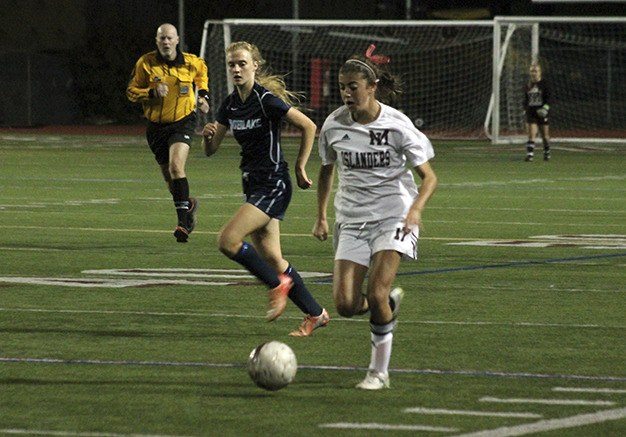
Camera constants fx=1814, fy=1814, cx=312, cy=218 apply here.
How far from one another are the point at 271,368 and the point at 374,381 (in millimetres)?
555

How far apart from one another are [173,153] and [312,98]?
31.3 m

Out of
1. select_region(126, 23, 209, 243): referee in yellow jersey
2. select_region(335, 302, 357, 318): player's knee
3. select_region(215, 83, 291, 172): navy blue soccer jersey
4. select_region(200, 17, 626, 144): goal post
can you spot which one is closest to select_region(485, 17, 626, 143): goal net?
select_region(200, 17, 626, 144): goal post

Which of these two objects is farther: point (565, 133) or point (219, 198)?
point (565, 133)

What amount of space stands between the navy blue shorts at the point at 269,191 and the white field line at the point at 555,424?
3.62 m

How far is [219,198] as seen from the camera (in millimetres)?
26156

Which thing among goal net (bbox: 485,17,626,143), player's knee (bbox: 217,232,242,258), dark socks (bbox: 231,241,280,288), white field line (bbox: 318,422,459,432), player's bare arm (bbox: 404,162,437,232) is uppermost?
player's bare arm (bbox: 404,162,437,232)

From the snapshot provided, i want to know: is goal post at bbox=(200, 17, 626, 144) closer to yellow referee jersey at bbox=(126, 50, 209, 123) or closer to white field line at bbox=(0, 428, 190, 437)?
yellow referee jersey at bbox=(126, 50, 209, 123)

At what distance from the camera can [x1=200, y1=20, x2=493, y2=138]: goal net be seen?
49438 mm

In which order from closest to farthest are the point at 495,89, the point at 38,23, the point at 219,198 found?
the point at 219,198 → the point at 495,89 → the point at 38,23

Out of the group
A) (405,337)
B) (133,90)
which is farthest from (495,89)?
(405,337)

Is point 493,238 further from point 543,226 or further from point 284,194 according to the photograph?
point 284,194

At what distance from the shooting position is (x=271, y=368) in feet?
29.6

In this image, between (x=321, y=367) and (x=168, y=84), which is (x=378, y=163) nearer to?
(x=321, y=367)

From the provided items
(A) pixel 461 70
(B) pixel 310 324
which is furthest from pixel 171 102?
(A) pixel 461 70
